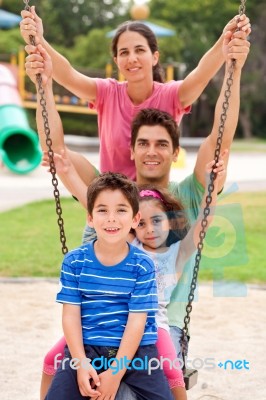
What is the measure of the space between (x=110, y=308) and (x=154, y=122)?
985 millimetres

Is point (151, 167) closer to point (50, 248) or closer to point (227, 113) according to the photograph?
point (227, 113)

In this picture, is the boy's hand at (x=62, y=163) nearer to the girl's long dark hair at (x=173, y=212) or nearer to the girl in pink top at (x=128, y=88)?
the girl in pink top at (x=128, y=88)

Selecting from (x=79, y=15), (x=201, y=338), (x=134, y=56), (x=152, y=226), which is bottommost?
(x=201, y=338)

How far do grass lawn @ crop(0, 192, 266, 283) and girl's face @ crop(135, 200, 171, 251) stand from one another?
1954mm

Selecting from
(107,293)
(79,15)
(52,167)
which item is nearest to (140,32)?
(52,167)

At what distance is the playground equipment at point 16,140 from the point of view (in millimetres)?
13344

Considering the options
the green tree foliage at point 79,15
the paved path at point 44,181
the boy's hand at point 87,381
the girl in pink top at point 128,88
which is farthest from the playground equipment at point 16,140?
the green tree foliage at point 79,15

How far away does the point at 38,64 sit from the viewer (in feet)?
9.96

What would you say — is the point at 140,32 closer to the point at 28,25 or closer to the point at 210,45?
the point at 28,25

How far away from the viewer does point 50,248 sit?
747 cm

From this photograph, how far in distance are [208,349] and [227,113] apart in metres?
2.03

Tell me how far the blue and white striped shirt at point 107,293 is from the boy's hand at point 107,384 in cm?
11

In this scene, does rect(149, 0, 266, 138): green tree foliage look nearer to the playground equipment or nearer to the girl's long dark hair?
the playground equipment

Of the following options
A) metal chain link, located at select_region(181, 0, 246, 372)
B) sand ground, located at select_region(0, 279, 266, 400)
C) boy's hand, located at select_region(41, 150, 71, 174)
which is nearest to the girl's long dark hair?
metal chain link, located at select_region(181, 0, 246, 372)
